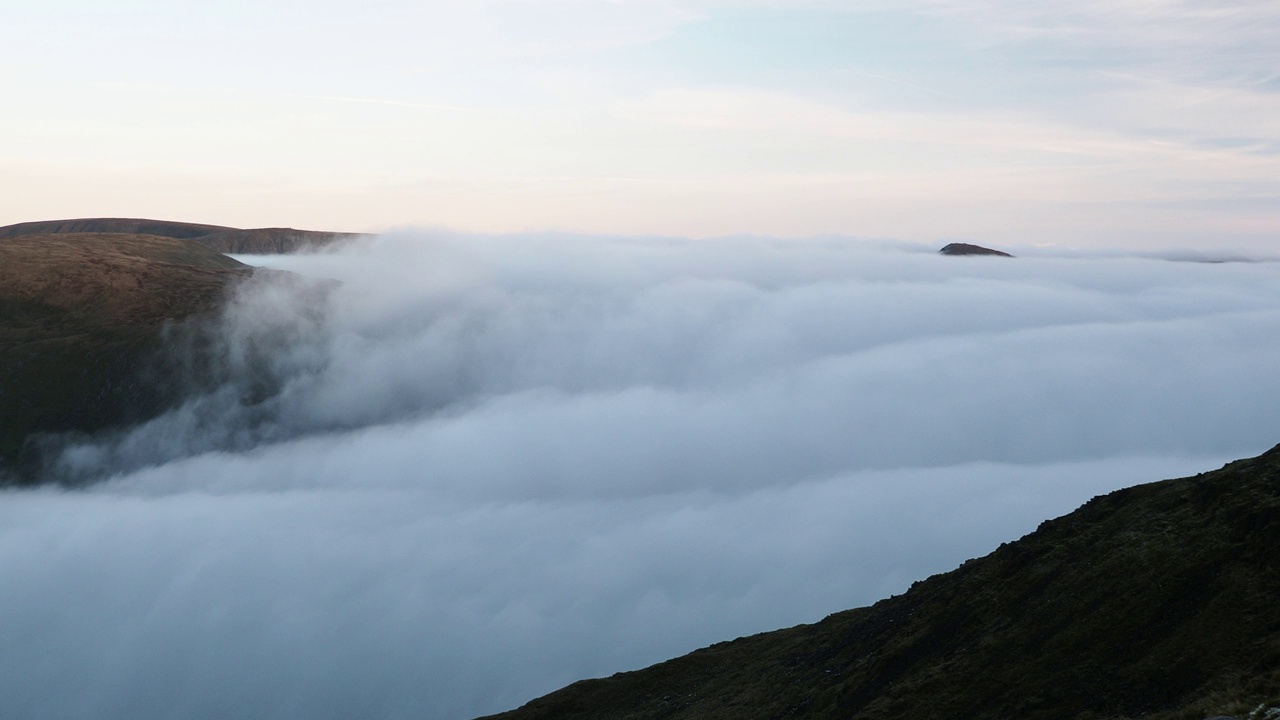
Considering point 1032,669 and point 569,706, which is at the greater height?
point 1032,669

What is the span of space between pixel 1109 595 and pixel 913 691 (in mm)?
11648

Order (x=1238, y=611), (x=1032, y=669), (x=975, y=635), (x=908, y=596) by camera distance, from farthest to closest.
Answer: (x=908, y=596)
(x=975, y=635)
(x=1032, y=669)
(x=1238, y=611)

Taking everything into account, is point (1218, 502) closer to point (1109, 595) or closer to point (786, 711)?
point (1109, 595)

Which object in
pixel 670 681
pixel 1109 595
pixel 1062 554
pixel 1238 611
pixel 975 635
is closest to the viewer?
pixel 1238 611

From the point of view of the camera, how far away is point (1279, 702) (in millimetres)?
24172

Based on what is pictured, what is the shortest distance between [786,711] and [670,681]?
82.5ft

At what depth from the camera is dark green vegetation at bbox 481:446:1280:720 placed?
3506 centimetres

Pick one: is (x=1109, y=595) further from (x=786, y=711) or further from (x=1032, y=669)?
(x=786, y=711)

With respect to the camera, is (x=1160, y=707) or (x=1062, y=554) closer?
(x=1160, y=707)

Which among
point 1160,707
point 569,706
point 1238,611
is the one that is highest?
point 1238,611

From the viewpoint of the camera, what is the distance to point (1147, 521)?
51.7 metres

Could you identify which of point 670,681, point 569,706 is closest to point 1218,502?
point 670,681

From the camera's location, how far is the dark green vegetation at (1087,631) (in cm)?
3506

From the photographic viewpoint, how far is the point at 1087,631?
4353 centimetres
